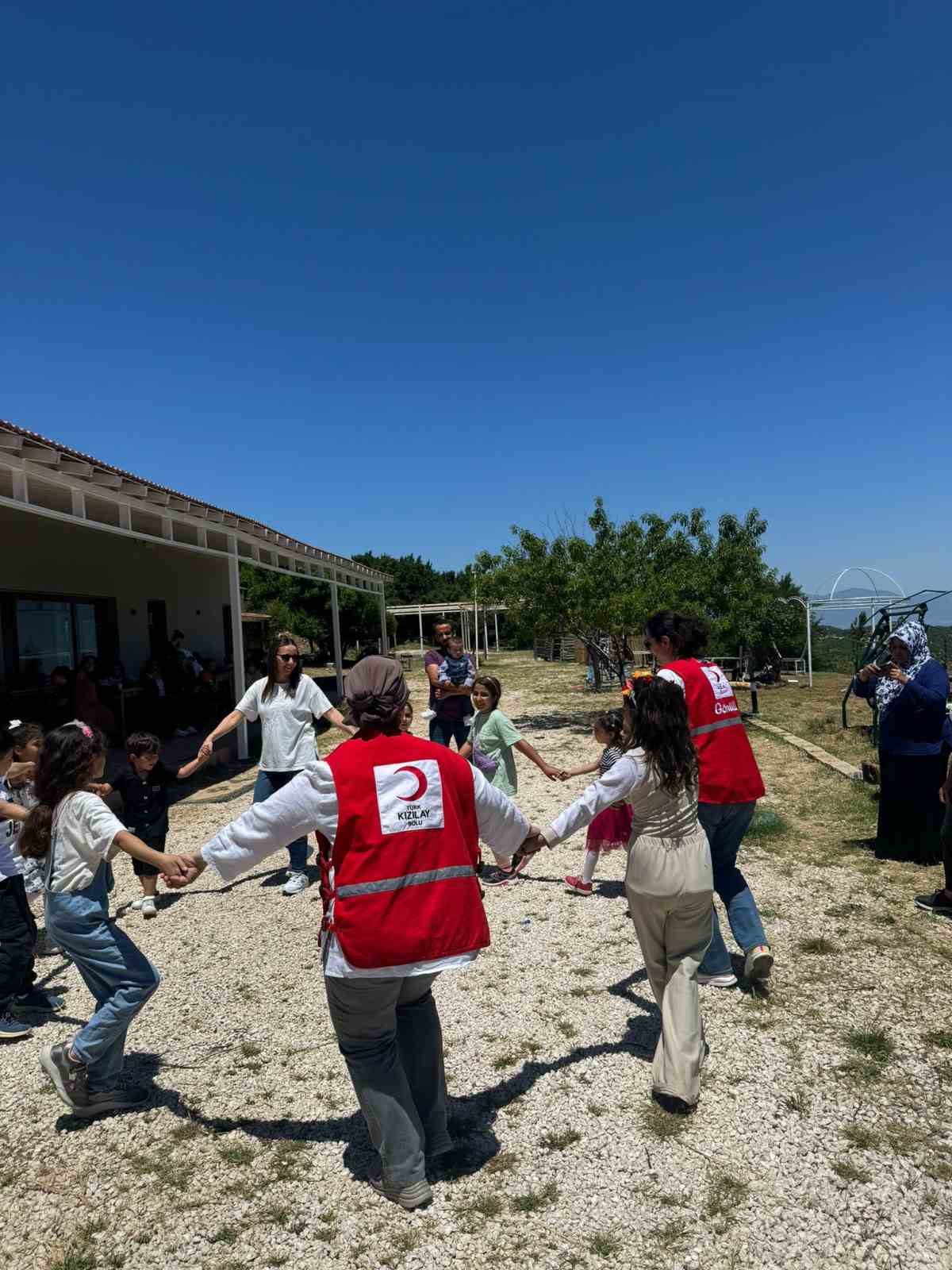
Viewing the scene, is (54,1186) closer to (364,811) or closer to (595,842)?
(364,811)

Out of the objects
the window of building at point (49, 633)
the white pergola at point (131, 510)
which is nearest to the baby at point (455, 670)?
the white pergola at point (131, 510)

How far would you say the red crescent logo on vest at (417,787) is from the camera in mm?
2238

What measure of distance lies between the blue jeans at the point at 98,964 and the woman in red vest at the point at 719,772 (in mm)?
2282

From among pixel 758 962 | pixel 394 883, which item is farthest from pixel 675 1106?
pixel 394 883

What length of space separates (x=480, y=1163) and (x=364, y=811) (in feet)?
4.46

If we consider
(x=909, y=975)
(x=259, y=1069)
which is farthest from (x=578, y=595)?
(x=259, y=1069)

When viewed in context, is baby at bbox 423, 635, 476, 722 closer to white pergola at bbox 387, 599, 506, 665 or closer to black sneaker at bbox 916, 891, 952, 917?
black sneaker at bbox 916, 891, 952, 917

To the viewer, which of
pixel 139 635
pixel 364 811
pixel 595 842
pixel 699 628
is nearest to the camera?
pixel 364 811

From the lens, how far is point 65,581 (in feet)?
40.1

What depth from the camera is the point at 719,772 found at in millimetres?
3475

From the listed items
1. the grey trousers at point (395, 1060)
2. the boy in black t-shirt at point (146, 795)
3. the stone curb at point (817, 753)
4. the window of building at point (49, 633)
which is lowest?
the stone curb at point (817, 753)

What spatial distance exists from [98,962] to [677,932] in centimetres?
206

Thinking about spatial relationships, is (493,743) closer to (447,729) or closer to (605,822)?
(605,822)

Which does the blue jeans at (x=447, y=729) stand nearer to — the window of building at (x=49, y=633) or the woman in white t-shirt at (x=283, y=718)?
the woman in white t-shirt at (x=283, y=718)
